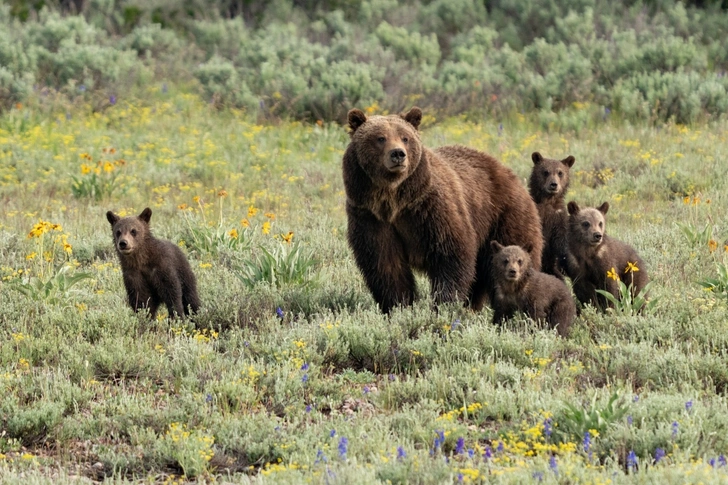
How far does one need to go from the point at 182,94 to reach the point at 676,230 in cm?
956

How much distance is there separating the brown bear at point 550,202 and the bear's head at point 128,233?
128 inches

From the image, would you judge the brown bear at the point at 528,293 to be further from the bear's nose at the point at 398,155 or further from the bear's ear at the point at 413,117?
the bear's ear at the point at 413,117

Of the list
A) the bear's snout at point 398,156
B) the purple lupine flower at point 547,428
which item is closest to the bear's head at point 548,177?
the bear's snout at point 398,156

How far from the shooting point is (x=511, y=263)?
6984 mm

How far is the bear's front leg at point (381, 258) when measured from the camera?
7.44 meters

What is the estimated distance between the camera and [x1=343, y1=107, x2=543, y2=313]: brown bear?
7215 mm

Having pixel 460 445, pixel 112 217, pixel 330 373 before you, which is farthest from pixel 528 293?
pixel 112 217

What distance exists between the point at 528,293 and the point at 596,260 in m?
0.79

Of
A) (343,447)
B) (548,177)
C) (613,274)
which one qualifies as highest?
(548,177)

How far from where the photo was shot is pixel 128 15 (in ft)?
77.8

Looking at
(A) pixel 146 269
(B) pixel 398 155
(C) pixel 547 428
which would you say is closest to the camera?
(C) pixel 547 428

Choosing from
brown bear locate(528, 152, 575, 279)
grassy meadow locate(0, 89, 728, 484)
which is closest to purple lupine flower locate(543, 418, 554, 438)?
grassy meadow locate(0, 89, 728, 484)

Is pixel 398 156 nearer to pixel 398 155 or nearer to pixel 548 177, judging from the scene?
pixel 398 155

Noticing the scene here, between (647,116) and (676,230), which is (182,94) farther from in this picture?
(676,230)
